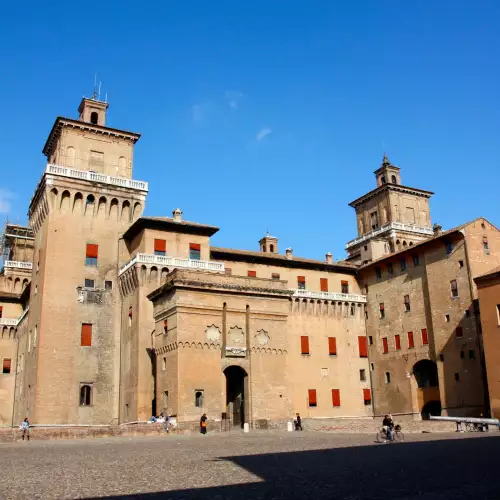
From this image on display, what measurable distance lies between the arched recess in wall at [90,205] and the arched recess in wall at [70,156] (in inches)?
138

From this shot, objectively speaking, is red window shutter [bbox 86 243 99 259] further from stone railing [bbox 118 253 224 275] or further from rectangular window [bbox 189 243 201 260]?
rectangular window [bbox 189 243 201 260]

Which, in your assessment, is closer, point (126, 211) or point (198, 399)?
point (198, 399)

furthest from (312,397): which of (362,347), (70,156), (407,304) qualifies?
(70,156)

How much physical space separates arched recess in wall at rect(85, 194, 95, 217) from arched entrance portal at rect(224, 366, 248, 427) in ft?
63.3

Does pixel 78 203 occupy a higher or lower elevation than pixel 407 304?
higher

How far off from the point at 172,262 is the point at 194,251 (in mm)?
2853

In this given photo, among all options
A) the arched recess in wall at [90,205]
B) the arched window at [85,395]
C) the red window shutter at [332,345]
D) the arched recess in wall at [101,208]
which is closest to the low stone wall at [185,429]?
the arched window at [85,395]

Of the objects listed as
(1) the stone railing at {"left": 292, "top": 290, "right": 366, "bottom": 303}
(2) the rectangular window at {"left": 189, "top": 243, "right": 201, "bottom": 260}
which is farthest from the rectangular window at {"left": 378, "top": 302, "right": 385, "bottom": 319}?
(2) the rectangular window at {"left": 189, "top": 243, "right": 201, "bottom": 260}

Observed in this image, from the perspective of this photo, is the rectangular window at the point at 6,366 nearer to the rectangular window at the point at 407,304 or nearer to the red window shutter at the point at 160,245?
the red window shutter at the point at 160,245

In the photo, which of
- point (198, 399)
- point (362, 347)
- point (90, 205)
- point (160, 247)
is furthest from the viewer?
point (362, 347)

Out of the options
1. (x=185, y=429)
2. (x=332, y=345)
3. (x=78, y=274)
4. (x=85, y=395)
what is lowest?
(x=185, y=429)

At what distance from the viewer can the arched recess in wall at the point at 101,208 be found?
52.7 meters

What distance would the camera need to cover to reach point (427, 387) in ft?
174

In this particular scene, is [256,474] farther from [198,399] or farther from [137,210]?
[137,210]
